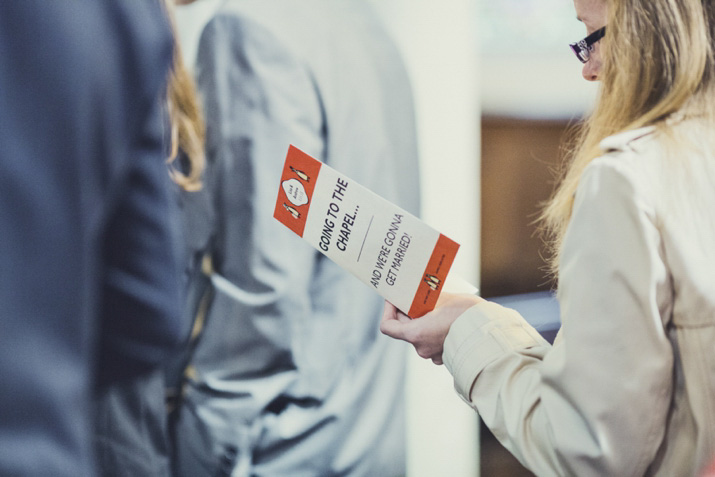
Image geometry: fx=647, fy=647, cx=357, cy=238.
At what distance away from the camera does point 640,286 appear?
2.67 ft

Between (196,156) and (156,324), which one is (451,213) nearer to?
(196,156)

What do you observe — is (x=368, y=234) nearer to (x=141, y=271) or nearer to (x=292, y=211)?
(x=292, y=211)

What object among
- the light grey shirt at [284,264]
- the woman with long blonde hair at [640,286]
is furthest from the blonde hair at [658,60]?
the light grey shirt at [284,264]

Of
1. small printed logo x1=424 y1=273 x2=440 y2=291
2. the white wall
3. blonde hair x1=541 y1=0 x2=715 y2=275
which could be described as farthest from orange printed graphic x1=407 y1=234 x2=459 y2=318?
the white wall

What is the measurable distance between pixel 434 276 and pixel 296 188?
0.31 meters

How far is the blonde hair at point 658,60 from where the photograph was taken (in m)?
0.90

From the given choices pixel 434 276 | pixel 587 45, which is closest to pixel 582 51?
pixel 587 45

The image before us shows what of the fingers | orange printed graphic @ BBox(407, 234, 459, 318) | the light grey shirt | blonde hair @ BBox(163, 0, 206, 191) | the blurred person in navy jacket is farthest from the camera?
the light grey shirt

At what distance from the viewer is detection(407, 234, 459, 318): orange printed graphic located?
1.02 meters

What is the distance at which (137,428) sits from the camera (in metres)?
1.56

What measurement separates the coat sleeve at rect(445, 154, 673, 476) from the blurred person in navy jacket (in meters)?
0.58

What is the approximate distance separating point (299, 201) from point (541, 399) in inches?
21.4

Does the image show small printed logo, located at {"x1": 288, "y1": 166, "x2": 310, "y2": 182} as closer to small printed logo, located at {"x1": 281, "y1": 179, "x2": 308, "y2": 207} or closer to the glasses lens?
small printed logo, located at {"x1": 281, "y1": 179, "x2": 308, "y2": 207}

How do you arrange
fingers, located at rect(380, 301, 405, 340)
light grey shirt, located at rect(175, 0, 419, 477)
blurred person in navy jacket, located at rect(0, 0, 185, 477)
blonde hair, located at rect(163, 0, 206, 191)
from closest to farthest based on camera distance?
blurred person in navy jacket, located at rect(0, 0, 185, 477) → fingers, located at rect(380, 301, 405, 340) → blonde hair, located at rect(163, 0, 206, 191) → light grey shirt, located at rect(175, 0, 419, 477)
